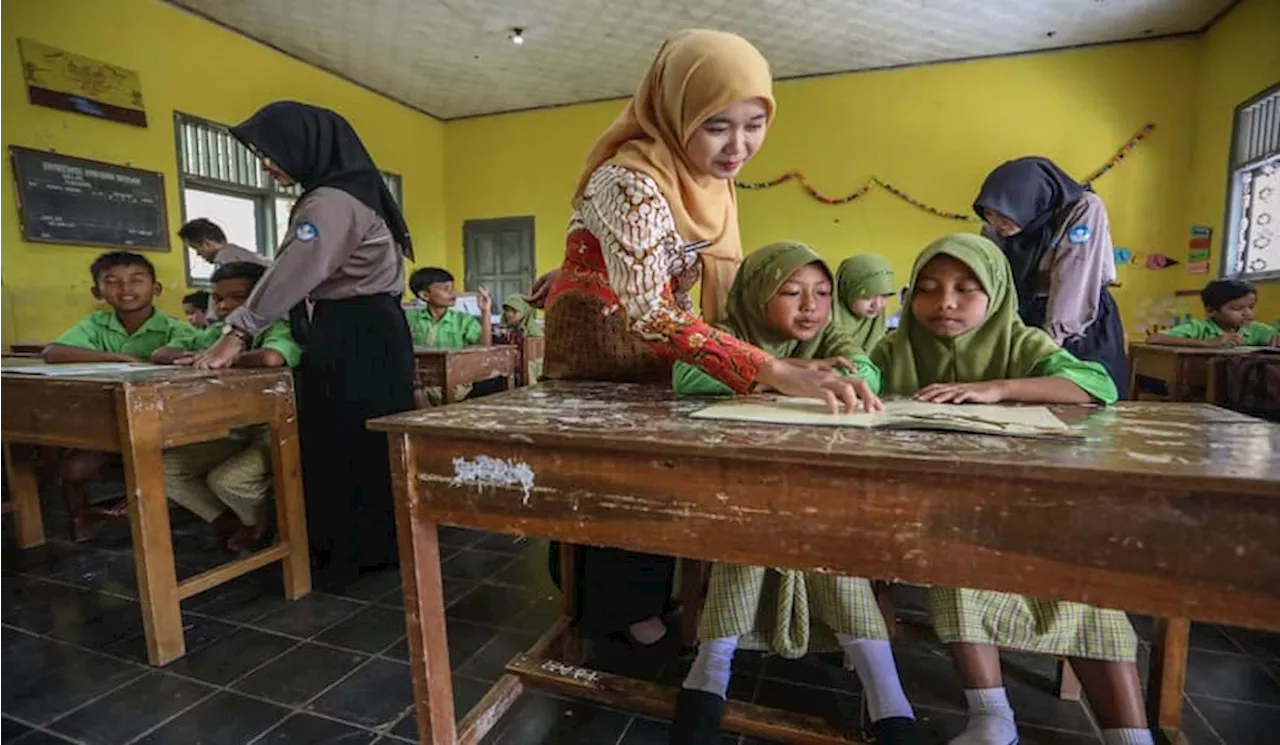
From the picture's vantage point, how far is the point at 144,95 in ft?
13.9

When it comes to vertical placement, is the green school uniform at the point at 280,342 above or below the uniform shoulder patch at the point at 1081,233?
below

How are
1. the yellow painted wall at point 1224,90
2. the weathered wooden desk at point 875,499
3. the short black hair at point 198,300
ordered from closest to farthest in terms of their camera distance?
the weathered wooden desk at point 875,499, the yellow painted wall at point 1224,90, the short black hair at point 198,300

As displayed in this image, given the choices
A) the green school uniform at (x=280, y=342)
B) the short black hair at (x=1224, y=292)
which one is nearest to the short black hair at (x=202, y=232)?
the green school uniform at (x=280, y=342)

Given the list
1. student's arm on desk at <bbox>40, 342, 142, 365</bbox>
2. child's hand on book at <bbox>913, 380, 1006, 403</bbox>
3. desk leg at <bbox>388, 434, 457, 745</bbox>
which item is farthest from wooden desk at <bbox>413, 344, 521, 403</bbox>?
child's hand on book at <bbox>913, 380, 1006, 403</bbox>

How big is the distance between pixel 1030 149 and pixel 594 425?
589 centimetres

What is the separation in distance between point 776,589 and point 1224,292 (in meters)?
3.83

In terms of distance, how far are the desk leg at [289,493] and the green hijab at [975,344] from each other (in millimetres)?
1710

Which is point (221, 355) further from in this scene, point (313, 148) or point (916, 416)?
point (916, 416)

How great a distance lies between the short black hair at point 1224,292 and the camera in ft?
11.4

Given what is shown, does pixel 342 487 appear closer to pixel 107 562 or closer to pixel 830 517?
pixel 107 562

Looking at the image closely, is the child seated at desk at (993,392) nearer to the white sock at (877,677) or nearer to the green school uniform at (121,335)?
the white sock at (877,677)

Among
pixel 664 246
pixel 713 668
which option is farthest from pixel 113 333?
pixel 713 668

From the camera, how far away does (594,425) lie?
86 centimetres

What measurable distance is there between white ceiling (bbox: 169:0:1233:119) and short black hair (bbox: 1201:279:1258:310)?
7.35 ft
